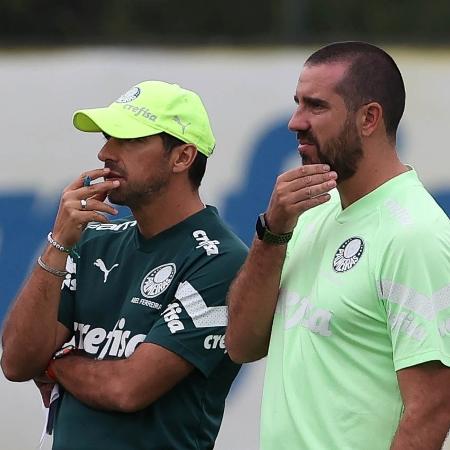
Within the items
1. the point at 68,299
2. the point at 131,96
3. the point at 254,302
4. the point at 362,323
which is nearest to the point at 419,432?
the point at 362,323

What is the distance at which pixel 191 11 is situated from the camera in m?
5.06

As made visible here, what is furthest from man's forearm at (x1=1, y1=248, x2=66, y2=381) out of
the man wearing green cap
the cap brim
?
the cap brim

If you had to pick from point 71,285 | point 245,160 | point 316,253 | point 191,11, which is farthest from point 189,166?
point 191,11

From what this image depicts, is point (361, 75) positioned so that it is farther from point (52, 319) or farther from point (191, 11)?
point (191, 11)

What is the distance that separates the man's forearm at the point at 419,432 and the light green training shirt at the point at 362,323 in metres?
0.08

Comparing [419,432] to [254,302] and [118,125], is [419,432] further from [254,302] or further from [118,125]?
[118,125]

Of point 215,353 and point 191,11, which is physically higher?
point 191,11

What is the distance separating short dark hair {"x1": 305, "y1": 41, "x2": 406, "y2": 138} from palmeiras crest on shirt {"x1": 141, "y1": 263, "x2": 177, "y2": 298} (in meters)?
0.73

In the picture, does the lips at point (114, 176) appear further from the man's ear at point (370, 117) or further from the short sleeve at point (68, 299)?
the man's ear at point (370, 117)

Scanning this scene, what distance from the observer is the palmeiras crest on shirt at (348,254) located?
2424 millimetres

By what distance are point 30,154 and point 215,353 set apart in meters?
2.23

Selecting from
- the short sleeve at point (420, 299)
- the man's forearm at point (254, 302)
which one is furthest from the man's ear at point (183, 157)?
the short sleeve at point (420, 299)

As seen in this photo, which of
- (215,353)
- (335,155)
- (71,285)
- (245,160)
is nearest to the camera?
(335,155)

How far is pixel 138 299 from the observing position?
3.01 metres
